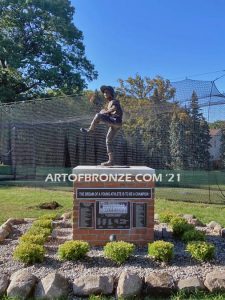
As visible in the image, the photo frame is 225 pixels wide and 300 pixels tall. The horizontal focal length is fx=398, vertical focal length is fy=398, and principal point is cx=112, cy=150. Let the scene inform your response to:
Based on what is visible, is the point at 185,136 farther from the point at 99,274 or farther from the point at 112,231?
the point at 99,274

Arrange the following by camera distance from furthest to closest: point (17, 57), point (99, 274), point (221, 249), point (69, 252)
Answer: point (17, 57) → point (221, 249) → point (69, 252) → point (99, 274)

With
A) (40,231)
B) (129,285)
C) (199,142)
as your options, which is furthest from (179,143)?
(129,285)

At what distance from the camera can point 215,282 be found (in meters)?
3.16

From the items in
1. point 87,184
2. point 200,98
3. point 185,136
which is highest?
point 200,98

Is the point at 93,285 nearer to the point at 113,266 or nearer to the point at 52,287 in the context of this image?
the point at 52,287

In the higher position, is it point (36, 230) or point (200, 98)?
point (200, 98)

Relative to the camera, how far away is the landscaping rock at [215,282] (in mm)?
3129

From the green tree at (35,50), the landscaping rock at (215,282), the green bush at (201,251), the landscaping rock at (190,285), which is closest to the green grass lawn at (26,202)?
the green bush at (201,251)

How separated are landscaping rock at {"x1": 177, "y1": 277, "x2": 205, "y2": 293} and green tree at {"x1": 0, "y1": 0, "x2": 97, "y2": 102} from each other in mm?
14762

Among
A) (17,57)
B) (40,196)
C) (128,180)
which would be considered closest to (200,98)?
(40,196)

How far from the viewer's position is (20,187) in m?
11.0

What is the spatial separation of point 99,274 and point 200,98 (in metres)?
5.90

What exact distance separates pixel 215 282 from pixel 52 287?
4.21ft

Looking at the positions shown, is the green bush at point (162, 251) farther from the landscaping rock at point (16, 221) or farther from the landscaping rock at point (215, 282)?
the landscaping rock at point (16, 221)
